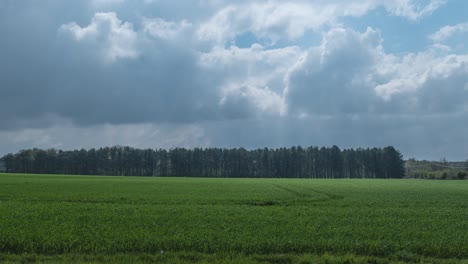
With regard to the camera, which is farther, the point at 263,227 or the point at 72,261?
the point at 263,227

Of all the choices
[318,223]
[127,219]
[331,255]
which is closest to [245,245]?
[331,255]

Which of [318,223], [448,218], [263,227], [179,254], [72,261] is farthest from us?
[448,218]

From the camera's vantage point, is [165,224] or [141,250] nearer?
[141,250]

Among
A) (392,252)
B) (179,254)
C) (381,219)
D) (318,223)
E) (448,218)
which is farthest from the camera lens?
(448,218)

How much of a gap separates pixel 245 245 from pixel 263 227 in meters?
4.31

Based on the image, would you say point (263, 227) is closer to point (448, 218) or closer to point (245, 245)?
point (245, 245)

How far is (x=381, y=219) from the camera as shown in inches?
937

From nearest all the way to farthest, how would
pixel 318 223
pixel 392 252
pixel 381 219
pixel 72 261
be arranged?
pixel 72 261 → pixel 392 252 → pixel 318 223 → pixel 381 219

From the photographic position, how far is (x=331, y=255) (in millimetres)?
15055

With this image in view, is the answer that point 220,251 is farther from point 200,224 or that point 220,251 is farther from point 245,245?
point 200,224

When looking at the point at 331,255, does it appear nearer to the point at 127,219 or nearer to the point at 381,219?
the point at 381,219

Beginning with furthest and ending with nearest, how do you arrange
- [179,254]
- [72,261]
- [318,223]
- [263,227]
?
[318,223] → [263,227] → [179,254] → [72,261]

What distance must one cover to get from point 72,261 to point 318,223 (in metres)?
12.2

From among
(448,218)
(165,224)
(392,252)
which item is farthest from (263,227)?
(448,218)
